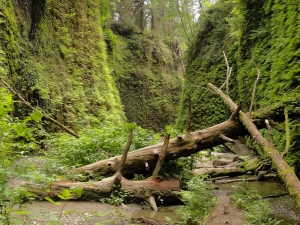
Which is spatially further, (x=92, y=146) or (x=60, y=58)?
(x=60, y=58)

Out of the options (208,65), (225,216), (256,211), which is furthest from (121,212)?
(208,65)

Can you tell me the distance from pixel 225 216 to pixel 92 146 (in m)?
4.39

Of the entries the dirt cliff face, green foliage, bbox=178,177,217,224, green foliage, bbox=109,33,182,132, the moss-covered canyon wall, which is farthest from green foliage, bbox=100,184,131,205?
green foliage, bbox=109,33,182,132

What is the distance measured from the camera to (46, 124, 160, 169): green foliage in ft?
23.4

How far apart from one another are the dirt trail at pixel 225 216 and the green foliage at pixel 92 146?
3401mm

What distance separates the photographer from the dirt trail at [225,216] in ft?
12.4

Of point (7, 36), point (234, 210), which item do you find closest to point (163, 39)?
point (7, 36)

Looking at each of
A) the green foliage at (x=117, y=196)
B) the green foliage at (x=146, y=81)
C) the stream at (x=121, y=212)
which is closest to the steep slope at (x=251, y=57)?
the stream at (x=121, y=212)

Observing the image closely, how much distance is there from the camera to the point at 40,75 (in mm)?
10914

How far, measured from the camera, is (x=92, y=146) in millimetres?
7465

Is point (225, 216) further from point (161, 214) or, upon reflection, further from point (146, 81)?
point (146, 81)

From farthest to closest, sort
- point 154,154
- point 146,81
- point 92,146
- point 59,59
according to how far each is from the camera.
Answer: point 146,81 < point 59,59 < point 92,146 < point 154,154

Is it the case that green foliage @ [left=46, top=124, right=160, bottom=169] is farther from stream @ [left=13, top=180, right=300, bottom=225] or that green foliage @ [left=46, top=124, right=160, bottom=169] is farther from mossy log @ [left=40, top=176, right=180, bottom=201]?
stream @ [left=13, top=180, right=300, bottom=225]

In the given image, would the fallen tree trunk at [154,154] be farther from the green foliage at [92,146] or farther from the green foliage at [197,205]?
the green foliage at [197,205]
